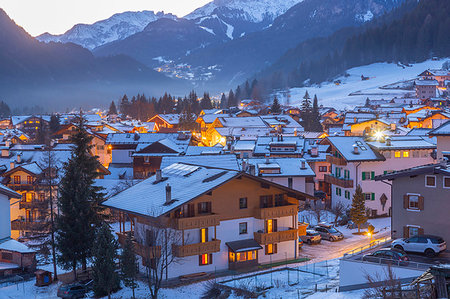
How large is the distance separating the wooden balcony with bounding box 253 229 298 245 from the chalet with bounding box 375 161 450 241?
9070 mm

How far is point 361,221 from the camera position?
166 feet

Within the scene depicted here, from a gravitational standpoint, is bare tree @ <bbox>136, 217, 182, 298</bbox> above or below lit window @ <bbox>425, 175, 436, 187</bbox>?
below

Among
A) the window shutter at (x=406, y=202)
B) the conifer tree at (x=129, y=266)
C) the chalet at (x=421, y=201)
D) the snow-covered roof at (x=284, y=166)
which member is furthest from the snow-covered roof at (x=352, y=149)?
the conifer tree at (x=129, y=266)

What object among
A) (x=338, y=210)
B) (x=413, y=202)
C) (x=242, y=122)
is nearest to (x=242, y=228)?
(x=413, y=202)

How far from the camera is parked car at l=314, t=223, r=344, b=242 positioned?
47.4m

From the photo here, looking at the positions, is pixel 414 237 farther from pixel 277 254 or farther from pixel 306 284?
pixel 277 254

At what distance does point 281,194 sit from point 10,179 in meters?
32.4

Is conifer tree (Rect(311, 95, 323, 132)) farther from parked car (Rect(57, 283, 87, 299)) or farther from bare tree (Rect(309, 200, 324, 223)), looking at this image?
parked car (Rect(57, 283, 87, 299))

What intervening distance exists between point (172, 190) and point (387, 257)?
16.4 metres

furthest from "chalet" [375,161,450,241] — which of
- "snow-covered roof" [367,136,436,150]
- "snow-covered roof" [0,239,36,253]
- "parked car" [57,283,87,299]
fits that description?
"snow-covered roof" [367,136,436,150]

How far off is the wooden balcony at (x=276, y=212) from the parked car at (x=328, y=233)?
7943 mm

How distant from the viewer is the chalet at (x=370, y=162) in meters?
59.4

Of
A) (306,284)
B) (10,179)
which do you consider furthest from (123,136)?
(306,284)

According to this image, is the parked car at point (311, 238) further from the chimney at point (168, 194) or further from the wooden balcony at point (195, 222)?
the chimney at point (168, 194)
